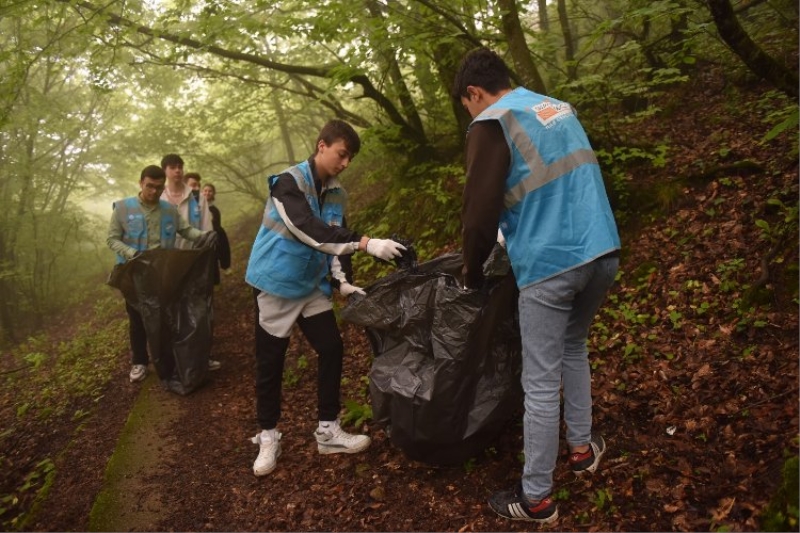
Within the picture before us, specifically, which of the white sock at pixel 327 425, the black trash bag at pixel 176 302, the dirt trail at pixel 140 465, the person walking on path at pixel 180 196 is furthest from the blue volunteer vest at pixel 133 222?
the white sock at pixel 327 425

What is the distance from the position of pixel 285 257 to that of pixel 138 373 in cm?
297

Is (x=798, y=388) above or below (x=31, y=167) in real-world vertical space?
Result: below

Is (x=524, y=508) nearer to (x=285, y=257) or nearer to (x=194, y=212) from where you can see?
(x=285, y=257)

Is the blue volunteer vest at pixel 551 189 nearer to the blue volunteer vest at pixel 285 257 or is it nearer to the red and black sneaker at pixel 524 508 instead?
the red and black sneaker at pixel 524 508

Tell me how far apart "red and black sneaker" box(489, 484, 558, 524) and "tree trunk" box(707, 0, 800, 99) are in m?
2.56

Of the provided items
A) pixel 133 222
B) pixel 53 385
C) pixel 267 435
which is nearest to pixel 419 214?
pixel 133 222

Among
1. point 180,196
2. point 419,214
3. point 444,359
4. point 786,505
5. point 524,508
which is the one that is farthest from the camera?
point 419,214

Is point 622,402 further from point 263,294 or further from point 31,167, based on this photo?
point 31,167

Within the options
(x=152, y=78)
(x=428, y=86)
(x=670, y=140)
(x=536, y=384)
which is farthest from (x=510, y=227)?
(x=152, y=78)

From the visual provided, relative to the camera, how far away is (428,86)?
253 inches

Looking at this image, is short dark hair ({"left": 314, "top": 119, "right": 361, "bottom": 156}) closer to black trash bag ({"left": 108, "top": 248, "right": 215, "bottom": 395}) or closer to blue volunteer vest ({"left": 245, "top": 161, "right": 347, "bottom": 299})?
blue volunteer vest ({"left": 245, "top": 161, "right": 347, "bottom": 299})

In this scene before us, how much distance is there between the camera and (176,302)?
426 centimetres

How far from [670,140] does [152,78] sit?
29.8 feet

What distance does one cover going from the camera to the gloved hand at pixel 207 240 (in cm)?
441
